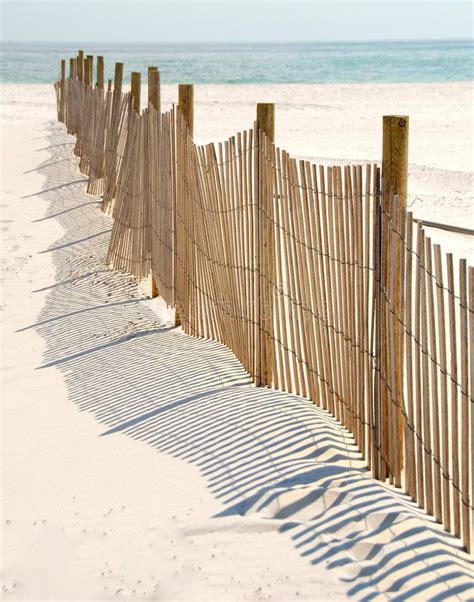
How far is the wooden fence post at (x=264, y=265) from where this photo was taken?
4988 millimetres

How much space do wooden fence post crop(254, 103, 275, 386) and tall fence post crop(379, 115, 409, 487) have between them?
1.24 m

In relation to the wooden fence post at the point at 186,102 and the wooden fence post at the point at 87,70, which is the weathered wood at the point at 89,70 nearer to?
the wooden fence post at the point at 87,70

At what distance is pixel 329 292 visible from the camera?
14.0ft

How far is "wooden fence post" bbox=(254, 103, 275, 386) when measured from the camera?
499cm

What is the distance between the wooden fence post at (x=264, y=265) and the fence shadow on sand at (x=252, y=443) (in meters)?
0.18

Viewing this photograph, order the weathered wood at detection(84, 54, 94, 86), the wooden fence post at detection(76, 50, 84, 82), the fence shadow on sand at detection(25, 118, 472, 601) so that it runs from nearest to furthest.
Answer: the fence shadow on sand at detection(25, 118, 472, 601)
the weathered wood at detection(84, 54, 94, 86)
the wooden fence post at detection(76, 50, 84, 82)

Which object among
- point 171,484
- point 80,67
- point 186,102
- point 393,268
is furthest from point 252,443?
point 80,67

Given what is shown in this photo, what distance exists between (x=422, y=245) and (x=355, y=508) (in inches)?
38.0

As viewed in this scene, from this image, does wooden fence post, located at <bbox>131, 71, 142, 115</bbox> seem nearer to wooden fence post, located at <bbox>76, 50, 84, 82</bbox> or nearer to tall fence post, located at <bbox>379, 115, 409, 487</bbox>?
tall fence post, located at <bbox>379, 115, 409, 487</bbox>

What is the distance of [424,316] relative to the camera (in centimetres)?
352

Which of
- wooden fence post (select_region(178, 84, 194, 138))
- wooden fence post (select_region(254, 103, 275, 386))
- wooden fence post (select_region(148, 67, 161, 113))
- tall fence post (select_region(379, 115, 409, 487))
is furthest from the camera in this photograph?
wooden fence post (select_region(148, 67, 161, 113))

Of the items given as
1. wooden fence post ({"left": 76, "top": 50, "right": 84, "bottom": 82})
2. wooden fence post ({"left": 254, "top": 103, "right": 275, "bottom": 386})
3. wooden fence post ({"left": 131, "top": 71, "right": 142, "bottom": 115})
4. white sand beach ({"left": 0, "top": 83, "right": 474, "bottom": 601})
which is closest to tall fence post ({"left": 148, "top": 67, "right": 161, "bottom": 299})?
white sand beach ({"left": 0, "top": 83, "right": 474, "bottom": 601})

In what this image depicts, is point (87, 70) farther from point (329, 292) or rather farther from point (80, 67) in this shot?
point (329, 292)

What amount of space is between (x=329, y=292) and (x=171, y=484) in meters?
1.07
